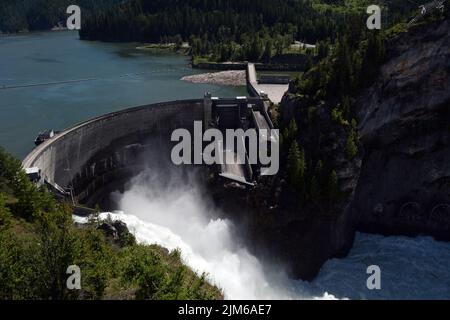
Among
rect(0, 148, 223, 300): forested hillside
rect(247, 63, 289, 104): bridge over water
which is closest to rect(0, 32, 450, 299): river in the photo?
rect(247, 63, 289, 104): bridge over water

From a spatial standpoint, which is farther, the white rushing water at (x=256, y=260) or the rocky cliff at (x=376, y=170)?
the rocky cliff at (x=376, y=170)

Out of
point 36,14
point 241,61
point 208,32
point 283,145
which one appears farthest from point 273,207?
point 36,14

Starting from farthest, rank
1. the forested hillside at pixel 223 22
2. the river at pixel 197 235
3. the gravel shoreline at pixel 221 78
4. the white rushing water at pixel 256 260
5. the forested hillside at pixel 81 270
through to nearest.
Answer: the forested hillside at pixel 223 22 < the gravel shoreline at pixel 221 78 < the river at pixel 197 235 < the white rushing water at pixel 256 260 < the forested hillside at pixel 81 270

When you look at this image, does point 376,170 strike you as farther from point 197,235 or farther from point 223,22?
point 223,22

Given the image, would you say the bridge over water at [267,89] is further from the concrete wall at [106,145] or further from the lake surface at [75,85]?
the concrete wall at [106,145]

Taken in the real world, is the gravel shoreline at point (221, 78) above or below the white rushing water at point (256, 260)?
above

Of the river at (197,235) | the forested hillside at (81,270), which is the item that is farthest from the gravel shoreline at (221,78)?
the forested hillside at (81,270)

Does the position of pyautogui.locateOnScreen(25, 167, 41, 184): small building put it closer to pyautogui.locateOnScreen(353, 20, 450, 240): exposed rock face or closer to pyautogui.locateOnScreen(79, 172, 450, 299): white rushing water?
pyautogui.locateOnScreen(79, 172, 450, 299): white rushing water

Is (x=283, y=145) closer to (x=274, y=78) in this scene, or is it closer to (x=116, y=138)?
(x=116, y=138)
